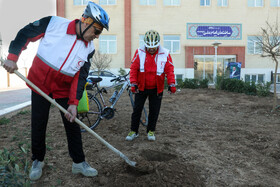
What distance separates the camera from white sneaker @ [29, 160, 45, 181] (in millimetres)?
2666

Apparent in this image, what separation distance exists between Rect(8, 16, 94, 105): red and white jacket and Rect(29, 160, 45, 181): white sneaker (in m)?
0.86

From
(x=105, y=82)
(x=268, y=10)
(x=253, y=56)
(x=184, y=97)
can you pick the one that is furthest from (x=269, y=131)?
(x=268, y=10)

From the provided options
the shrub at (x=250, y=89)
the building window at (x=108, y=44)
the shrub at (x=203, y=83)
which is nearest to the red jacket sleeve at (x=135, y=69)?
the shrub at (x=250, y=89)

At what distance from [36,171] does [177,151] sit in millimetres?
1939

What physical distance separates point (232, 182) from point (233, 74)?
17432 millimetres

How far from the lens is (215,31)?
20469 mm

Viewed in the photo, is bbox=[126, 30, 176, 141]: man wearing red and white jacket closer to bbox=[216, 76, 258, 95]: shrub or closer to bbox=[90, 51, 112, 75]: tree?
bbox=[216, 76, 258, 95]: shrub

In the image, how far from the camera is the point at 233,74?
744 inches

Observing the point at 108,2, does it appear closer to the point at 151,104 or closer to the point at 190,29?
the point at 190,29

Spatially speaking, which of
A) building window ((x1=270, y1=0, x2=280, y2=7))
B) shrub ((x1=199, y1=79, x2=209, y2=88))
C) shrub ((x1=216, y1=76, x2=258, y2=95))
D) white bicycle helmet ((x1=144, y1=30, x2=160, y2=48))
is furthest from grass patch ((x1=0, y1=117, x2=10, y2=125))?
building window ((x1=270, y1=0, x2=280, y2=7))

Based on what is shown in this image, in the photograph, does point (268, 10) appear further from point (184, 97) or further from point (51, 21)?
point (51, 21)

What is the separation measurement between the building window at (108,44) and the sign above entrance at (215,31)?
20.1 feet

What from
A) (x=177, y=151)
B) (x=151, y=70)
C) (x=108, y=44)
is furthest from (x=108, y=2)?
(x=177, y=151)

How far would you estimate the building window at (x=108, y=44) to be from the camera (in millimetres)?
20094
